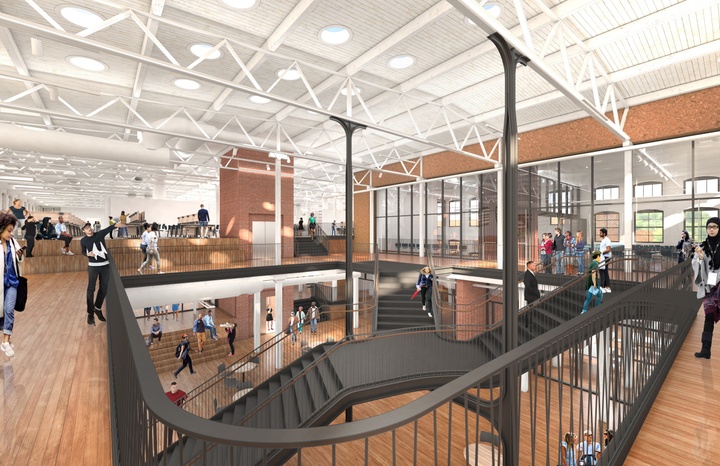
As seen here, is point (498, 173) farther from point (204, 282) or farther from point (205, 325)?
point (205, 325)

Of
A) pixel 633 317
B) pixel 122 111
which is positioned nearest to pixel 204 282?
pixel 122 111

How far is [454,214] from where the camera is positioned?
19.0 m

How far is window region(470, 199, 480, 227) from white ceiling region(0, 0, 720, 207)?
4.26 meters

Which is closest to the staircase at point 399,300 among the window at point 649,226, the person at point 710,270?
the person at point 710,270

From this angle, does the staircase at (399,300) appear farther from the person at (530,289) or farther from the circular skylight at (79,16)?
the circular skylight at (79,16)

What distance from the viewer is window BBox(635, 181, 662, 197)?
38.2 ft

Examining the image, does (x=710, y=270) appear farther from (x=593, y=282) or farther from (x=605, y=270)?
(x=605, y=270)

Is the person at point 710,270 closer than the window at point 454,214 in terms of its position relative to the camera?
Yes

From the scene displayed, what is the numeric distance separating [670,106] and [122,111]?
64.8 ft

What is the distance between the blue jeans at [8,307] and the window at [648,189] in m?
16.1

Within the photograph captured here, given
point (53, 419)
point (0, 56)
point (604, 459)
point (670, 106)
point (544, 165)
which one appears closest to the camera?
point (604, 459)

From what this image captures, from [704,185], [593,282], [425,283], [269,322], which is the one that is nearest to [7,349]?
[425,283]

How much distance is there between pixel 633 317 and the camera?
3369mm

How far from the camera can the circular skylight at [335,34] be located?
8047mm
